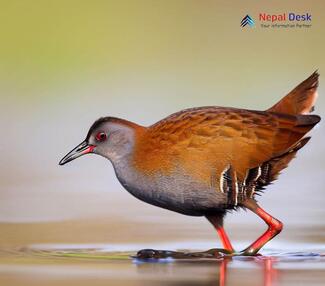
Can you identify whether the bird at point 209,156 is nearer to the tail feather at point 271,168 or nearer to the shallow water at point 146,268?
the tail feather at point 271,168

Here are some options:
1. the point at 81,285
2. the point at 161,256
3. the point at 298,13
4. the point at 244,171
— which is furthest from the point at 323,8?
the point at 81,285

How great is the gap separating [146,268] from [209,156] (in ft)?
1.49

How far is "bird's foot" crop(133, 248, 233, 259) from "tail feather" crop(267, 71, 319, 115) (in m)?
0.57

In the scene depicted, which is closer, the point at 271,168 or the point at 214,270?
the point at 214,270

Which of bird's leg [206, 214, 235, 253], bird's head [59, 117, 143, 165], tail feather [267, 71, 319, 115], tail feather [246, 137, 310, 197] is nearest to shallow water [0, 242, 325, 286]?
bird's leg [206, 214, 235, 253]

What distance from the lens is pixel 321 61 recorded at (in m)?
4.09

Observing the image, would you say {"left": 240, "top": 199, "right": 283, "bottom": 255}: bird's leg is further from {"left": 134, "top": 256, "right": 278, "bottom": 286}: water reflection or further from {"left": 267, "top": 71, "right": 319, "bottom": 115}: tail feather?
{"left": 267, "top": 71, "right": 319, "bottom": 115}: tail feather

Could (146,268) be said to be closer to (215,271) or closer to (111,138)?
(215,271)

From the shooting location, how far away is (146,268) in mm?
3363

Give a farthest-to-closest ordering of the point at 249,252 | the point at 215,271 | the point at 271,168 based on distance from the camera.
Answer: the point at 249,252 → the point at 271,168 → the point at 215,271

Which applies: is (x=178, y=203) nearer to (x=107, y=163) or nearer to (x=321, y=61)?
(x=107, y=163)

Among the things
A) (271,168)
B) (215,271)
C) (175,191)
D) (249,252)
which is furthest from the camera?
(249,252)

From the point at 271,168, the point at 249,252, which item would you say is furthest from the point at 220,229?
the point at 271,168

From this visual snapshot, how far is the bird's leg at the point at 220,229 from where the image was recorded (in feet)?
11.8
